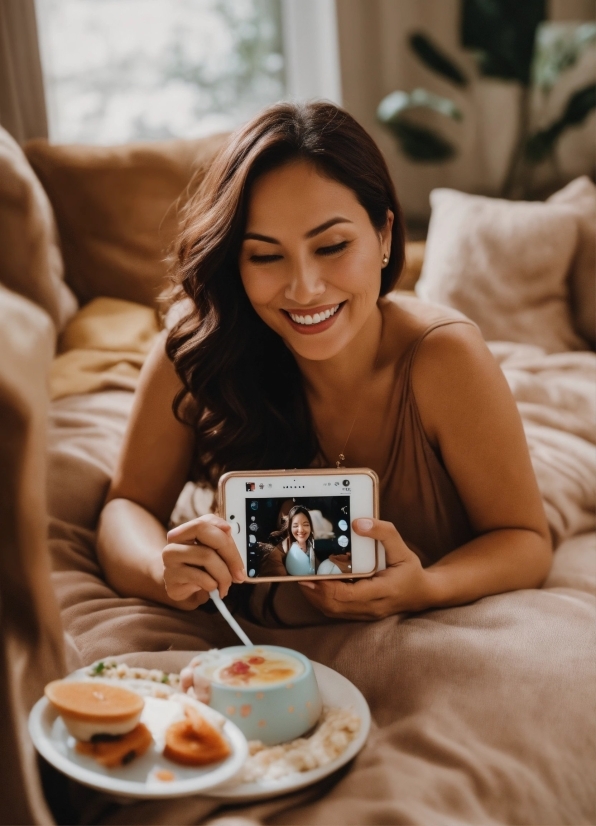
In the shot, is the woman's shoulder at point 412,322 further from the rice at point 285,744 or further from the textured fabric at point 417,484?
→ the rice at point 285,744

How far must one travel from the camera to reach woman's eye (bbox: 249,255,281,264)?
102 centimetres

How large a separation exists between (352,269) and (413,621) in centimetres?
43

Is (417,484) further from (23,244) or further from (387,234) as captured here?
(23,244)

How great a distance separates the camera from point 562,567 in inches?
45.1

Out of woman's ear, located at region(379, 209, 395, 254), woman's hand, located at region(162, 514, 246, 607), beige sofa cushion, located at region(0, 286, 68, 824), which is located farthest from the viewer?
woman's ear, located at region(379, 209, 395, 254)

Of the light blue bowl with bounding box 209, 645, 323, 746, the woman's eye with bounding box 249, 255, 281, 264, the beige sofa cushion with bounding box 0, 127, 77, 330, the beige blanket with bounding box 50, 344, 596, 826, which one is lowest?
the beige blanket with bounding box 50, 344, 596, 826

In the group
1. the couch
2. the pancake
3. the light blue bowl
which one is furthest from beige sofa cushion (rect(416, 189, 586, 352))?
the pancake

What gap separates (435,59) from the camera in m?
2.81

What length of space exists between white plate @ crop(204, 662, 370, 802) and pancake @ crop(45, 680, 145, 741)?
0.27 feet

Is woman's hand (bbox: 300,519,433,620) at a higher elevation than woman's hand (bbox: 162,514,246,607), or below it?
below

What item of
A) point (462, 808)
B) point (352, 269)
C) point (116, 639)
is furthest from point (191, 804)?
point (352, 269)

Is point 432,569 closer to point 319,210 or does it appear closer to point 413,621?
point 413,621

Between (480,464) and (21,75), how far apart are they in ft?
6.00

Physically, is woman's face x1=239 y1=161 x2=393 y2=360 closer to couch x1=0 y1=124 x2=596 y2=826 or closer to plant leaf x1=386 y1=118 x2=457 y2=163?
couch x1=0 y1=124 x2=596 y2=826
